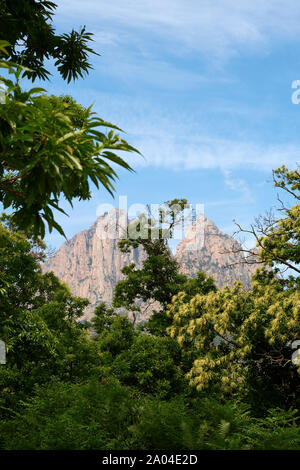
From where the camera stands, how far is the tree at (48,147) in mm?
4750

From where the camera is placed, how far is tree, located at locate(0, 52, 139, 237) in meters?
4.75

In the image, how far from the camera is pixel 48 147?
15.7 feet

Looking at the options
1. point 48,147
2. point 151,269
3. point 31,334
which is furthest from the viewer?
point 151,269

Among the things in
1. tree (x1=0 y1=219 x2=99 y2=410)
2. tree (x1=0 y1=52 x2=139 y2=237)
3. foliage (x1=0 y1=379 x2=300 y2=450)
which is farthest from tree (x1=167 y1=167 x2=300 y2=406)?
tree (x1=0 y1=52 x2=139 y2=237)

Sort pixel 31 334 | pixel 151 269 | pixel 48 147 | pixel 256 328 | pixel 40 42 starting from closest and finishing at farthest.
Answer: pixel 48 147 → pixel 40 42 → pixel 31 334 → pixel 256 328 → pixel 151 269

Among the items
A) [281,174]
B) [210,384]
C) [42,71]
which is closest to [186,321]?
[210,384]

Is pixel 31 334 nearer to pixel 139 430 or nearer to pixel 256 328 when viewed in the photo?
pixel 256 328

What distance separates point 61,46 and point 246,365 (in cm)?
1553

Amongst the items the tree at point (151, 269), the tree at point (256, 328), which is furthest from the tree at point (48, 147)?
the tree at point (151, 269)

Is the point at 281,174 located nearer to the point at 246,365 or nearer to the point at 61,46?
the point at 246,365

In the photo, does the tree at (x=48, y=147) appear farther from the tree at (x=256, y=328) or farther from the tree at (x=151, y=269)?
the tree at (x=151, y=269)

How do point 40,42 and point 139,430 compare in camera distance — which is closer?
point 139,430

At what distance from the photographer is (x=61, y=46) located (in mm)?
10164

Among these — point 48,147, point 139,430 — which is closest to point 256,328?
point 139,430
